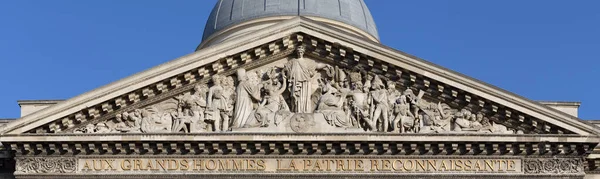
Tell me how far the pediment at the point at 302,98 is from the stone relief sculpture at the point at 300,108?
0.9 inches

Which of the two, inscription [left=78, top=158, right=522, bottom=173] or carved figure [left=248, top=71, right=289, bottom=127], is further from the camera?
carved figure [left=248, top=71, right=289, bottom=127]

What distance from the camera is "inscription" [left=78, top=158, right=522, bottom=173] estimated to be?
32.7 meters

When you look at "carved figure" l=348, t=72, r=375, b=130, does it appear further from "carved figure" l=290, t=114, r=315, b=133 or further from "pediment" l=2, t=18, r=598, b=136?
"carved figure" l=290, t=114, r=315, b=133

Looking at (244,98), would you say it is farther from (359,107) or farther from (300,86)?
(359,107)

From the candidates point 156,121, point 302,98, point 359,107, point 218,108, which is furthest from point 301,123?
point 156,121

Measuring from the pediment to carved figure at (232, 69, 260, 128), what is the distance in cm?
2

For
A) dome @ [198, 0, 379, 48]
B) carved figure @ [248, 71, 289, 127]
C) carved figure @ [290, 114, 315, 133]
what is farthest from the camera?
dome @ [198, 0, 379, 48]

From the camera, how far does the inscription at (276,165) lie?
32656 mm

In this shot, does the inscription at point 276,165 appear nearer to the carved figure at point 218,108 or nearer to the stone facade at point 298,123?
the stone facade at point 298,123

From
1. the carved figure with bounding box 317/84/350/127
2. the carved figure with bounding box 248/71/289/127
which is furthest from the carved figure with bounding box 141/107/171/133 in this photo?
the carved figure with bounding box 317/84/350/127

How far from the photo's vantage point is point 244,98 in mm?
33156

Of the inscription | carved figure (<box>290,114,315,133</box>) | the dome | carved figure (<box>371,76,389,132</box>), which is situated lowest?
the inscription

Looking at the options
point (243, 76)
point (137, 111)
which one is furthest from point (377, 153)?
point (137, 111)

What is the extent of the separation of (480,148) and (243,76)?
576 centimetres
